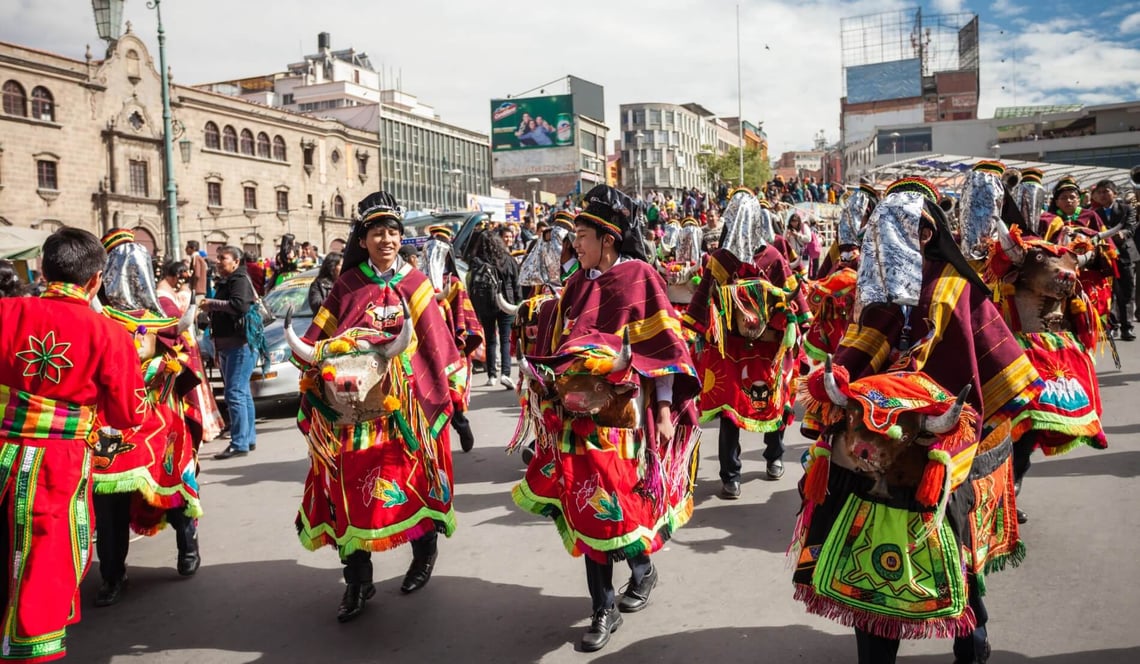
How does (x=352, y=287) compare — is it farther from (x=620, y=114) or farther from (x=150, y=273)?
(x=620, y=114)

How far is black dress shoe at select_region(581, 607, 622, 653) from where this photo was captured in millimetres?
4262

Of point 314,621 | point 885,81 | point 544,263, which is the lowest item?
point 314,621

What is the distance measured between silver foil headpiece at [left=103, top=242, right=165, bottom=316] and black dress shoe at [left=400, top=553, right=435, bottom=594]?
2.14m

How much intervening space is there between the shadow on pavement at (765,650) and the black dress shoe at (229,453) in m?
5.79

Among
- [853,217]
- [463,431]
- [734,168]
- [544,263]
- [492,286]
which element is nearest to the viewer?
[853,217]

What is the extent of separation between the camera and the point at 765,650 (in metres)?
4.19

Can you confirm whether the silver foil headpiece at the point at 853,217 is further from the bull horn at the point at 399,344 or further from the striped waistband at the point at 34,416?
the striped waistband at the point at 34,416

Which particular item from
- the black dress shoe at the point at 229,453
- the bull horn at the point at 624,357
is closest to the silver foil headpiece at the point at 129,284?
the bull horn at the point at 624,357

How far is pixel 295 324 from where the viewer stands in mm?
11711

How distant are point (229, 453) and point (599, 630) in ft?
19.3

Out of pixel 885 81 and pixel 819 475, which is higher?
pixel 885 81

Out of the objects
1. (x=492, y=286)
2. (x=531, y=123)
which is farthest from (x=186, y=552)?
(x=531, y=123)

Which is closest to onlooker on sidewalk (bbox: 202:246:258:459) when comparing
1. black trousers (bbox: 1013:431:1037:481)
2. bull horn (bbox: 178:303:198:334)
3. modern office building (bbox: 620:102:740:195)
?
bull horn (bbox: 178:303:198:334)

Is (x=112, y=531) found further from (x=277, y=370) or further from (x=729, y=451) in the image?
(x=277, y=370)
